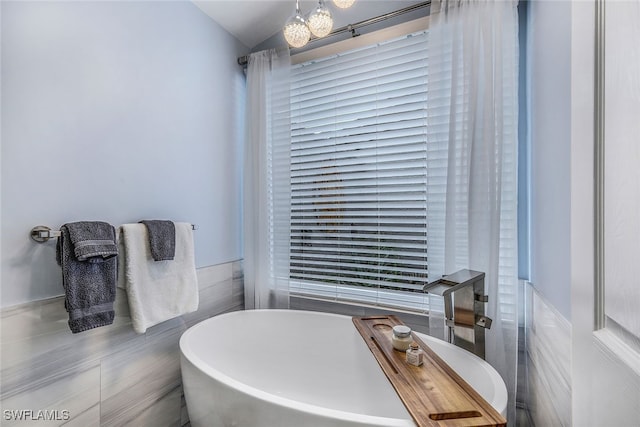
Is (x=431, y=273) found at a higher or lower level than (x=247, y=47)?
lower

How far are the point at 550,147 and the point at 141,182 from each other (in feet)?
6.21

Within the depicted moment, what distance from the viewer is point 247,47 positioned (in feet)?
7.82

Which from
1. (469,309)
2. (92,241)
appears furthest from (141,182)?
(469,309)

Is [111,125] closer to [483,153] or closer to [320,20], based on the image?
[320,20]

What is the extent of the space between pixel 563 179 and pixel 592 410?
77 centimetres

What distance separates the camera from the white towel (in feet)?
4.57

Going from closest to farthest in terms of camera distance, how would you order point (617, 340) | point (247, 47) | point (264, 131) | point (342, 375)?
point (617, 340), point (342, 375), point (264, 131), point (247, 47)

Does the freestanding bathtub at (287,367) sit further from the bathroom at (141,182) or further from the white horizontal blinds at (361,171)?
the white horizontal blinds at (361,171)

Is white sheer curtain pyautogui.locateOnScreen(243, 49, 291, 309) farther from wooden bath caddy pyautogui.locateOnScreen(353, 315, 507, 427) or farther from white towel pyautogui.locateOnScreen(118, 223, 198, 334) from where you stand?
wooden bath caddy pyautogui.locateOnScreen(353, 315, 507, 427)

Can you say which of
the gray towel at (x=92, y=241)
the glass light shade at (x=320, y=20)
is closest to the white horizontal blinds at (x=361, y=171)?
the glass light shade at (x=320, y=20)

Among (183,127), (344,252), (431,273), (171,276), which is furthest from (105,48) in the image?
(431,273)

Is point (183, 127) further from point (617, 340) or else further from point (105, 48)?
point (617, 340)

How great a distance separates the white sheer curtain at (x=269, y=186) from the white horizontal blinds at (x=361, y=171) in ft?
0.41

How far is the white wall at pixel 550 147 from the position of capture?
95 centimetres
